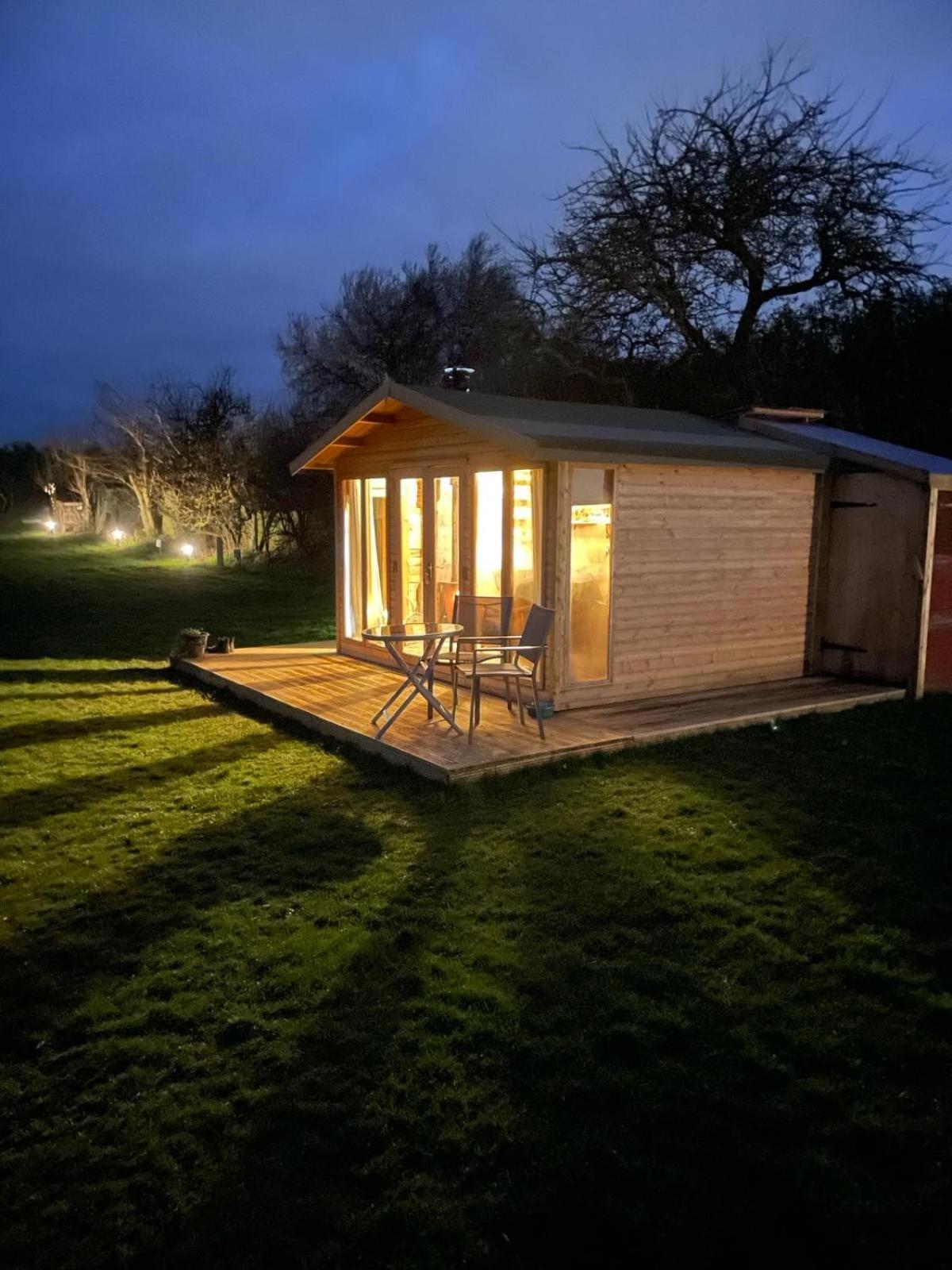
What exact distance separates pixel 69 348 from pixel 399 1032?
511ft

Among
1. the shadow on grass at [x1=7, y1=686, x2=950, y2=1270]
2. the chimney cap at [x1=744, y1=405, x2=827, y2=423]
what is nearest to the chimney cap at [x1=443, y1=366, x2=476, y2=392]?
the chimney cap at [x1=744, y1=405, x2=827, y2=423]

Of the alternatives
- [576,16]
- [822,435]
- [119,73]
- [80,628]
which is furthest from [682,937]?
[119,73]

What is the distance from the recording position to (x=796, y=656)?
9188 millimetres

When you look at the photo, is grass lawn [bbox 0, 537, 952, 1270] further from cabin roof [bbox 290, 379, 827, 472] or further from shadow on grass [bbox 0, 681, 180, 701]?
cabin roof [bbox 290, 379, 827, 472]

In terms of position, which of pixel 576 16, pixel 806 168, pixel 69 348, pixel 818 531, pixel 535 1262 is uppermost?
pixel 69 348

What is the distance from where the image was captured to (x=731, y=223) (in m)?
16.2

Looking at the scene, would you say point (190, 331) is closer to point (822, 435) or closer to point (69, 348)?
point (69, 348)

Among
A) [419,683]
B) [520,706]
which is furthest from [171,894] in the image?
[520,706]

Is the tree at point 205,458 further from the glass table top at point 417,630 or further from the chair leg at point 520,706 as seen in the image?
the chair leg at point 520,706

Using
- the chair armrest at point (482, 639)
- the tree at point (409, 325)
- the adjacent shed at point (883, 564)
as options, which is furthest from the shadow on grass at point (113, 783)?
the tree at point (409, 325)

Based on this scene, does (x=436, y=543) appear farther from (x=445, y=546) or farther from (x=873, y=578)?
(x=873, y=578)

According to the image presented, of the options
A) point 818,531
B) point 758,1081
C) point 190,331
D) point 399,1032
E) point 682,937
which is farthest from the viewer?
point 190,331

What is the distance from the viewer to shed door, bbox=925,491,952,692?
8367 millimetres

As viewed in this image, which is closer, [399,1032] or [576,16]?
[399,1032]
